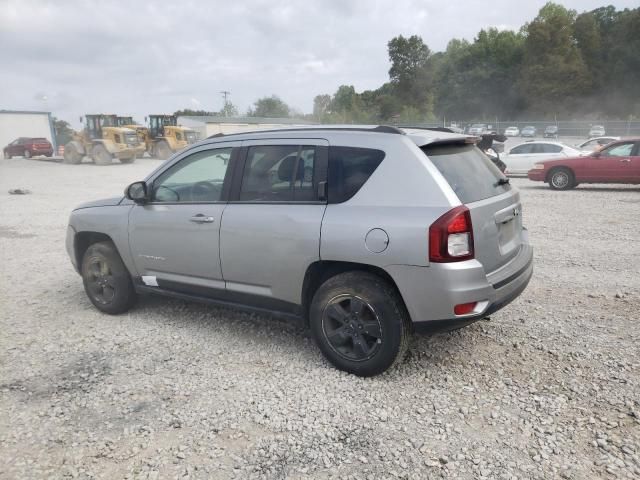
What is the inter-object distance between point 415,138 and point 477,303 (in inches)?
46.6

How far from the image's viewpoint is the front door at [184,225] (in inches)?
156

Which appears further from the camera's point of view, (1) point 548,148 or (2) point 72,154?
(2) point 72,154

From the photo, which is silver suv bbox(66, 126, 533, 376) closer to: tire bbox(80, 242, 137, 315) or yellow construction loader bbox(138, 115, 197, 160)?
tire bbox(80, 242, 137, 315)

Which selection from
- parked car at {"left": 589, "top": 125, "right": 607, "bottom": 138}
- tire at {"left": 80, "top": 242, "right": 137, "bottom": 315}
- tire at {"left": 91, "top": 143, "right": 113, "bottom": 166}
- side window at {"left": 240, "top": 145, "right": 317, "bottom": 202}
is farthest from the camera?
parked car at {"left": 589, "top": 125, "right": 607, "bottom": 138}

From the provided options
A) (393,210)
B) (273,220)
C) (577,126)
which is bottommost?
(273,220)

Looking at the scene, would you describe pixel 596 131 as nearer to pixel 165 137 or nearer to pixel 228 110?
pixel 165 137

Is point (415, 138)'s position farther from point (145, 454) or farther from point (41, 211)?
point (41, 211)

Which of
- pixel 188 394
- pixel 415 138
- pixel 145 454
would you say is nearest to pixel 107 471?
pixel 145 454

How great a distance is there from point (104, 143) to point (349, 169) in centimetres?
2682

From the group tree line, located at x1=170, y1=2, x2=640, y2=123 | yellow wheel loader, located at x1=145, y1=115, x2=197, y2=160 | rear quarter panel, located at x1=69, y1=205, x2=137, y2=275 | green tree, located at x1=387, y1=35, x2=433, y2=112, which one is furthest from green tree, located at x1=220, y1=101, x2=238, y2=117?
rear quarter panel, located at x1=69, y1=205, x2=137, y2=275

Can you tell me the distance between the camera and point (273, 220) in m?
3.57

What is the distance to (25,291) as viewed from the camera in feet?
18.3

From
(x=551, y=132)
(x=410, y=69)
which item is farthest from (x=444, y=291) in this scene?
(x=410, y=69)

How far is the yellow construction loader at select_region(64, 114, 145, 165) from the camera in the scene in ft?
88.0
